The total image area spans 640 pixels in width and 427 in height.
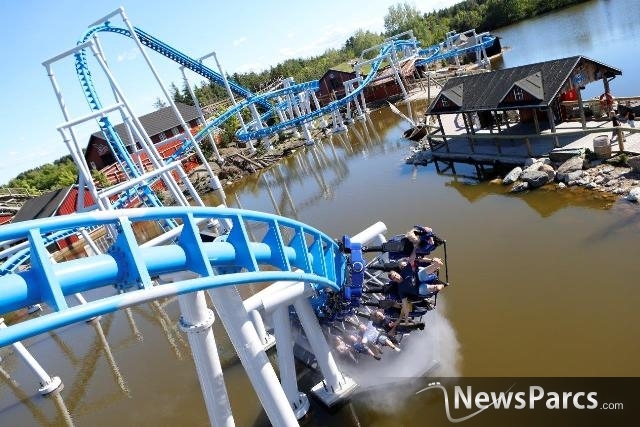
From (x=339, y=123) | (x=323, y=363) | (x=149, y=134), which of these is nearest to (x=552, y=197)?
(x=323, y=363)

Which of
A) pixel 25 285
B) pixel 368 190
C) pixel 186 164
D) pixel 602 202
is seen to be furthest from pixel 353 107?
pixel 25 285

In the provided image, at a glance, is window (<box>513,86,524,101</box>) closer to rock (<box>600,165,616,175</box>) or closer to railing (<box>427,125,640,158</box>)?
railing (<box>427,125,640,158</box>)

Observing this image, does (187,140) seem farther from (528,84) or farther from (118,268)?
(118,268)

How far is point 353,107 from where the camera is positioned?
53375 mm

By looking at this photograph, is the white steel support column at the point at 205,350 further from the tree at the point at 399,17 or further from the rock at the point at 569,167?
the tree at the point at 399,17

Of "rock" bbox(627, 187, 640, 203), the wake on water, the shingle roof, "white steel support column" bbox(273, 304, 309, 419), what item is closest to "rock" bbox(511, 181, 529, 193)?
"rock" bbox(627, 187, 640, 203)

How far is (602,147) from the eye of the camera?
16031 mm

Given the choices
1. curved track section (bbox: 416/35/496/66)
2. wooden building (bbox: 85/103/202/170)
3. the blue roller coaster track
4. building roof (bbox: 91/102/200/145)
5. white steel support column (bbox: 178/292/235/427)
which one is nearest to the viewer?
white steel support column (bbox: 178/292/235/427)

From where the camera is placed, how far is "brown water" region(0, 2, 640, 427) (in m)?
9.41

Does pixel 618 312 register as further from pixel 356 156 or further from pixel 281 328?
pixel 356 156

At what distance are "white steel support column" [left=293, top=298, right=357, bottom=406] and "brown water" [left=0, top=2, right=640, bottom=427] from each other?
36 cm

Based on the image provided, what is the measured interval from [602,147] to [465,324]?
9408 millimetres

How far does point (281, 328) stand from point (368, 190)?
49.8 ft

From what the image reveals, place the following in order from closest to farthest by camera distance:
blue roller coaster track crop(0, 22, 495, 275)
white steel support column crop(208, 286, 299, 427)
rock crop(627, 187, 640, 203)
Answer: white steel support column crop(208, 286, 299, 427) → rock crop(627, 187, 640, 203) → blue roller coaster track crop(0, 22, 495, 275)
